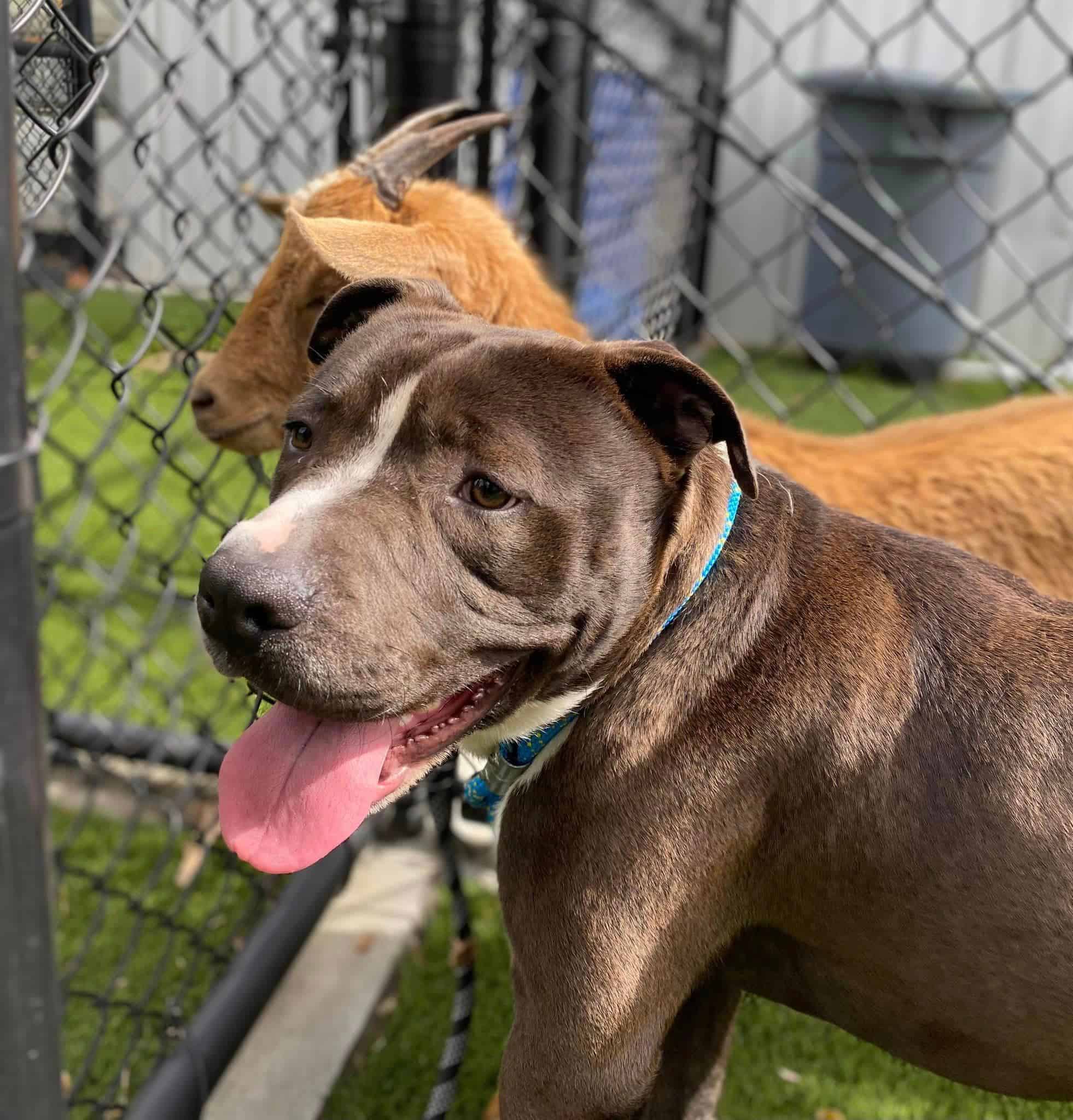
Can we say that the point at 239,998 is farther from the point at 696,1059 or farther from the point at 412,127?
the point at 412,127

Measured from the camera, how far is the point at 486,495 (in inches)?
62.1

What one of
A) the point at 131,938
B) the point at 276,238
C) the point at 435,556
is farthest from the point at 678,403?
the point at 276,238

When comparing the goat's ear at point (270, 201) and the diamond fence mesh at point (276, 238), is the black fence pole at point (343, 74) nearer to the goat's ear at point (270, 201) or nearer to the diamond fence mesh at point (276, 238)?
the diamond fence mesh at point (276, 238)

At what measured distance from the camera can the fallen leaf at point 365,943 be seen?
118 inches

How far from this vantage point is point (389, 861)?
3.34 meters

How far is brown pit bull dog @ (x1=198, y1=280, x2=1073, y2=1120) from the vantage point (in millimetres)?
1568

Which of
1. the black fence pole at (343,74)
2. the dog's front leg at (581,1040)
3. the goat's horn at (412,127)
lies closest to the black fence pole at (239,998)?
the dog's front leg at (581,1040)

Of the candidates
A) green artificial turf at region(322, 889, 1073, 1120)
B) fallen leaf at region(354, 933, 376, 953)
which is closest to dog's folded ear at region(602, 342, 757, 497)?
green artificial turf at region(322, 889, 1073, 1120)

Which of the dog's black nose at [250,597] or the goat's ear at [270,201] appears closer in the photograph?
the dog's black nose at [250,597]

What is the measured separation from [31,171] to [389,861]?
7.16ft

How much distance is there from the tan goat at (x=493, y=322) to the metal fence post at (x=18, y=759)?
4.21ft

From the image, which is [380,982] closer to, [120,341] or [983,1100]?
[983,1100]

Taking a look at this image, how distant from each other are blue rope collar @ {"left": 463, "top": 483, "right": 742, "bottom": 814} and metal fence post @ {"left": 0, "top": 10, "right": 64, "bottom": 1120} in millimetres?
872

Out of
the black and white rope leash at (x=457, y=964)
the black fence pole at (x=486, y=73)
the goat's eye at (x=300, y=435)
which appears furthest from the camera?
the black fence pole at (x=486, y=73)
